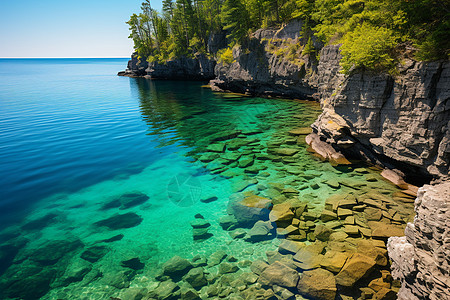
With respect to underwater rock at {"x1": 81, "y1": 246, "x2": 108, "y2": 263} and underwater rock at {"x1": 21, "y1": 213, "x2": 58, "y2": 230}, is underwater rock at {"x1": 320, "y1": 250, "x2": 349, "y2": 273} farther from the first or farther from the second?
underwater rock at {"x1": 21, "y1": 213, "x2": 58, "y2": 230}

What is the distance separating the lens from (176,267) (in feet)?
26.5

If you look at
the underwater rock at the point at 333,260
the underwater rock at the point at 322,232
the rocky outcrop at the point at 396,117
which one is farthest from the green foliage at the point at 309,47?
the underwater rock at the point at 333,260

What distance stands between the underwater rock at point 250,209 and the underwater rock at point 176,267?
10.2ft

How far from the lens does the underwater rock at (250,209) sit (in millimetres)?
10391

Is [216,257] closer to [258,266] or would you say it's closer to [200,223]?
[258,266]

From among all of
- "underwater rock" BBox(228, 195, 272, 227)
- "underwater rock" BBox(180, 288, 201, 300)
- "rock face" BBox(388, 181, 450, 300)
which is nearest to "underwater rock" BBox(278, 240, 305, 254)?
"underwater rock" BBox(228, 195, 272, 227)

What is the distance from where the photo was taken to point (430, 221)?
525 cm

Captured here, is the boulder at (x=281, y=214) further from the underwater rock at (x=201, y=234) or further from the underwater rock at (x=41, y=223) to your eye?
the underwater rock at (x=41, y=223)

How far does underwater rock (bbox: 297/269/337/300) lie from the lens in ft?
21.8

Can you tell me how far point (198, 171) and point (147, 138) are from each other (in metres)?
9.74

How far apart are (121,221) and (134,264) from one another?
315 centimetres

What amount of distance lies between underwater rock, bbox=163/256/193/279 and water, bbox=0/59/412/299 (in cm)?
44

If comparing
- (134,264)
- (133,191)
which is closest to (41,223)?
(133,191)

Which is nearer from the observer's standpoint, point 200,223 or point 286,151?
point 200,223
